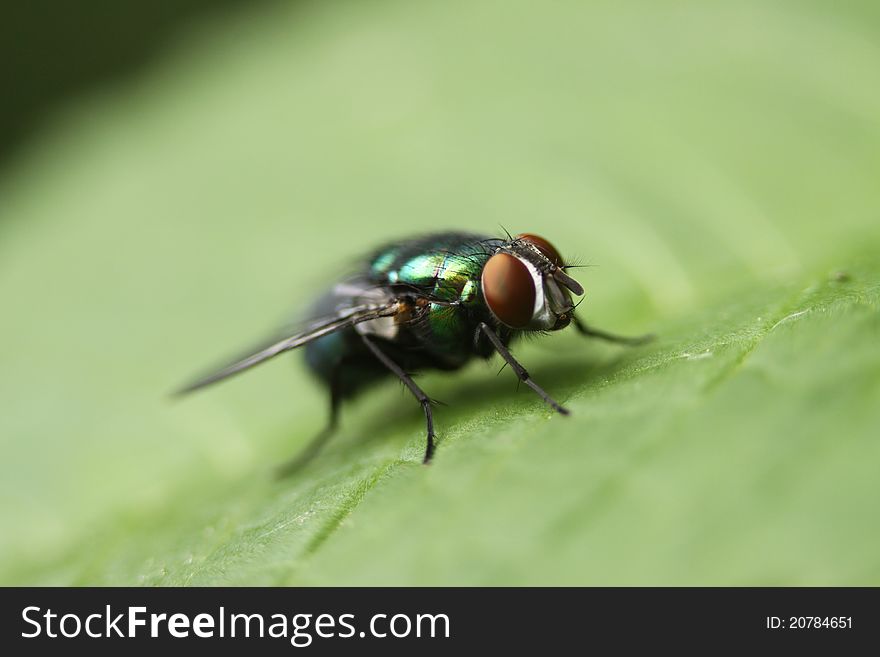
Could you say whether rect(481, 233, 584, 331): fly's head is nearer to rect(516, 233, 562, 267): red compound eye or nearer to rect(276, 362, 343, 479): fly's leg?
rect(516, 233, 562, 267): red compound eye

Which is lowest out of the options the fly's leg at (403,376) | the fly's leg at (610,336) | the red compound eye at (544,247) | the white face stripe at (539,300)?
the fly's leg at (610,336)

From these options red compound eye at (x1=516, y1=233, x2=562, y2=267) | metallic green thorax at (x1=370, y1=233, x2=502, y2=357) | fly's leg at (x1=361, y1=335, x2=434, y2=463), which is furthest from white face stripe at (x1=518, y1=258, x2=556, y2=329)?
fly's leg at (x1=361, y1=335, x2=434, y2=463)

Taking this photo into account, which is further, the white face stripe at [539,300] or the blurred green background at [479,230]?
the white face stripe at [539,300]

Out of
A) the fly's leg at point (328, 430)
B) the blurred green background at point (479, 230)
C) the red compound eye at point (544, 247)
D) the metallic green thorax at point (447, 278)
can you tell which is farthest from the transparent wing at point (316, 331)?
Result: the red compound eye at point (544, 247)

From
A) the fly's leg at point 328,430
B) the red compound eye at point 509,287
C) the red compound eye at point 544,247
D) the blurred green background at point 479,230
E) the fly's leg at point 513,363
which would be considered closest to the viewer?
the blurred green background at point 479,230

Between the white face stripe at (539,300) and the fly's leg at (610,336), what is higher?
the white face stripe at (539,300)

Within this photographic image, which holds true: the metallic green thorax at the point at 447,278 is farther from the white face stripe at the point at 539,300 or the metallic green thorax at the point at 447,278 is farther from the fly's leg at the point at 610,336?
the fly's leg at the point at 610,336

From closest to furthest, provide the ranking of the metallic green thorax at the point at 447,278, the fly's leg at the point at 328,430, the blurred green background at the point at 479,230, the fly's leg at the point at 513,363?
the blurred green background at the point at 479,230 → the fly's leg at the point at 513,363 → the metallic green thorax at the point at 447,278 → the fly's leg at the point at 328,430
